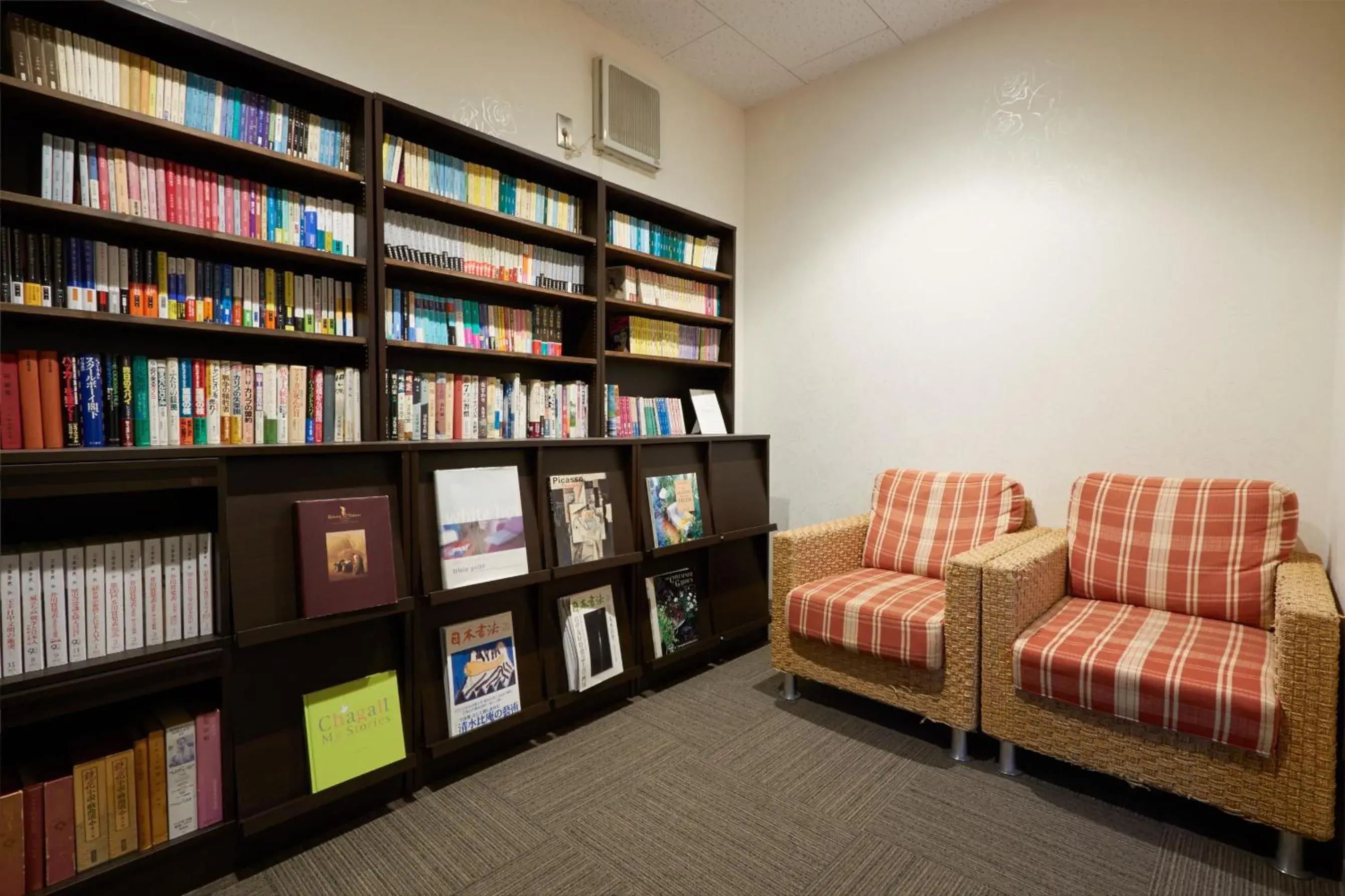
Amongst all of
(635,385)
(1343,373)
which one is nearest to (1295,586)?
(1343,373)

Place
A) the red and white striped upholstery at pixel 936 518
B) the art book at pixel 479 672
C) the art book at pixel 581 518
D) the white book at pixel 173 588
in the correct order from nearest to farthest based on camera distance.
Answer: the white book at pixel 173 588, the art book at pixel 479 672, the art book at pixel 581 518, the red and white striped upholstery at pixel 936 518

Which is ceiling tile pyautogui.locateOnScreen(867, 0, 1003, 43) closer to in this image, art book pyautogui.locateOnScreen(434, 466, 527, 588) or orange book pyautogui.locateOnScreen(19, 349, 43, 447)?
art book pyautogui.locateOnScreen(434, 466, 527, 588)

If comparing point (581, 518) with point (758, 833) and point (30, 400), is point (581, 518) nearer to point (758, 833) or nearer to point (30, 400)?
point (758, 833)

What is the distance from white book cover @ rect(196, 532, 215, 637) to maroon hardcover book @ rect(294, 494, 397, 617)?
19 centimetres

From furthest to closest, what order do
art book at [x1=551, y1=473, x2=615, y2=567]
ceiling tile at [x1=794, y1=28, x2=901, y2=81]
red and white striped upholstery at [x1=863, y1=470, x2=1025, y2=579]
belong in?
1. ceiling tile at [x1=794, y1=28, x2=901, y2=81]
2. red and white striped upholstery at [x1=863, y1=470, x2=1025, y2=579]
3. art book at [x1=551, y1=473, x2=615, y2=567]

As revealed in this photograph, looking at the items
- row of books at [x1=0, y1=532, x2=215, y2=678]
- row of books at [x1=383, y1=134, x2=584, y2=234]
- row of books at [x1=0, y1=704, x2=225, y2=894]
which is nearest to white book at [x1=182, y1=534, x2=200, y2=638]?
row of books at [x1=0, y1=532, x2=215, y2=678]

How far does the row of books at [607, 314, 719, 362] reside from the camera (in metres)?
2.89

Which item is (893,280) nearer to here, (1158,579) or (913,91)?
(913,91)

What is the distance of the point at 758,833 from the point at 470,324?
6.32 ft

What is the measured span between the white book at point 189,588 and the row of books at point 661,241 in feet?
6.30

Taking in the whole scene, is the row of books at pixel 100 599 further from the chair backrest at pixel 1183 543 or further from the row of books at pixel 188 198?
the chair backrest at pixel 1183 543

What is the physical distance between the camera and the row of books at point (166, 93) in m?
1.48

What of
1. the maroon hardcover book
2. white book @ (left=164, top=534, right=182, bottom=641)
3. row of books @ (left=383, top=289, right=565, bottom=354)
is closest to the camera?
white book @ (left=164, top=534, right=182, bottom=641)

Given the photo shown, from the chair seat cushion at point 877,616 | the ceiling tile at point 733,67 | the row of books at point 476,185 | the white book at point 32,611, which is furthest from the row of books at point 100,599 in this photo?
the ceiling tile at point 733,67
